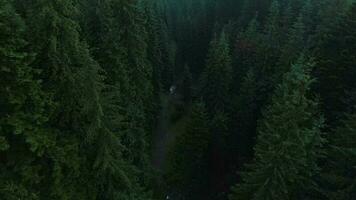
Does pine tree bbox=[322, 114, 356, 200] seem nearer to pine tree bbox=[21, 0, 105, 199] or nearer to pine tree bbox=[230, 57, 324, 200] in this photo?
pine tree bbox=[230, 57, 324, 200]

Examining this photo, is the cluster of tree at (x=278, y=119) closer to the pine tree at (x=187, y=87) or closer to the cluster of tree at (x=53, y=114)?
the cluster of tree at (x=53, y=114)

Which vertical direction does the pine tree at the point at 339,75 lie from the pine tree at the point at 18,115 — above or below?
below

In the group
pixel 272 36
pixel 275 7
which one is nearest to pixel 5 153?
pixel 272 36

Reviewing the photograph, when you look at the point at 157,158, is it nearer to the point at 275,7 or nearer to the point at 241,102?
the point at 241,102

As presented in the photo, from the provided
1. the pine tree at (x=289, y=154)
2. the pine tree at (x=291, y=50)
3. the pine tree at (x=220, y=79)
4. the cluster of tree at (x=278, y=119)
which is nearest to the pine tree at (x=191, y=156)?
the cluster of tree at (x=278, y=119)

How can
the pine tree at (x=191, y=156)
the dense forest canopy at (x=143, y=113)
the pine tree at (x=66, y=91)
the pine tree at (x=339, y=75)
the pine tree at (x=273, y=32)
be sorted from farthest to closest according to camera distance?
the pine tree at (x=273, y=32)
the pine tree at (x=191, y=156)
the pine tree at (x=339, y=75)
the pine tree at (x=66, y=91)
the dense forest canopy at (x=143, y=113)

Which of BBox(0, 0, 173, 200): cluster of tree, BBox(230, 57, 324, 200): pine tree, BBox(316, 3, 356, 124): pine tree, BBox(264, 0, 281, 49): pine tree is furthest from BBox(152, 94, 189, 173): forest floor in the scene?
BBox(0, 0, 173, 200): cluster of tree

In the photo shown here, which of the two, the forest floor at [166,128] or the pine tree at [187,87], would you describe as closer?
the forest floor at [166,128]
